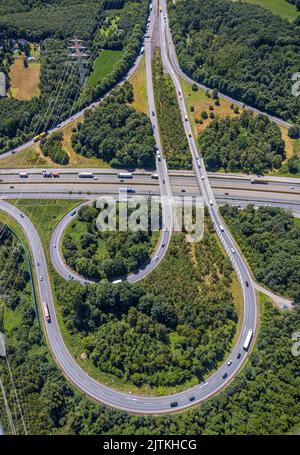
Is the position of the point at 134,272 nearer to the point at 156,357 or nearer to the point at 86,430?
the point at 156,357

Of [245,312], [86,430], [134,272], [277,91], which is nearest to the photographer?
[86,430]

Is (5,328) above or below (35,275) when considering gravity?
below

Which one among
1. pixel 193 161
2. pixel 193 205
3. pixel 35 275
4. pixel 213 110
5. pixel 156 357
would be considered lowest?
pixel 156 357

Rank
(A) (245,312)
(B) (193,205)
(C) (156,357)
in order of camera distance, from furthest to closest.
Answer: (B) (193,205) < (A) (245,312) < (C) (156,357)

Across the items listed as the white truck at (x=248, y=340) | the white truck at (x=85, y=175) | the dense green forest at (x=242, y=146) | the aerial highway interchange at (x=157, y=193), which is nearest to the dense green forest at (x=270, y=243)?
the aerial highway interchange at (x=157, y=193)

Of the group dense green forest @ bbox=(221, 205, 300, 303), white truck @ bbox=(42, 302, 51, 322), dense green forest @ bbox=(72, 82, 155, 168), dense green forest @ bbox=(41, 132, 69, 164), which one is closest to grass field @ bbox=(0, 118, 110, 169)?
dense green forest @ bbox=(41, 132, 69, 164)

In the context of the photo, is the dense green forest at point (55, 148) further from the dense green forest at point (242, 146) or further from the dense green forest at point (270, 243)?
the dense green forest at point (270, 243)

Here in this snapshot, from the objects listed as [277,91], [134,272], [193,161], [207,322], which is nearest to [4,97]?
[193,161]
